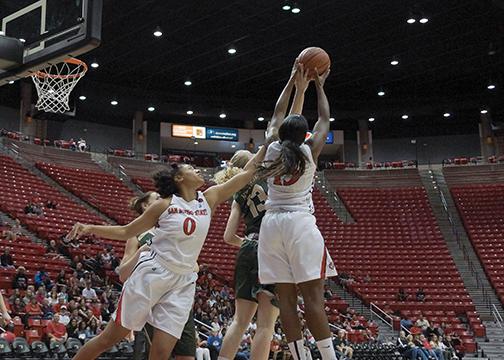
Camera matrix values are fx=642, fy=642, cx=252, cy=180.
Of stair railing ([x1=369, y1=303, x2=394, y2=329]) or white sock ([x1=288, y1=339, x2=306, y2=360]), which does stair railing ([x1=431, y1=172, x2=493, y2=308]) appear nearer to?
stair railing ([x1=369, y1=303, x2=394, y2=329])

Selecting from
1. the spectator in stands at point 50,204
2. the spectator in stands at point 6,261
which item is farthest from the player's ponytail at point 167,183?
the spectator in stands at point 50,204

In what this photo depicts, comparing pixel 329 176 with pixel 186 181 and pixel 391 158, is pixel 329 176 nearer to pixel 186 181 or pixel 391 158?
pixel 391 158

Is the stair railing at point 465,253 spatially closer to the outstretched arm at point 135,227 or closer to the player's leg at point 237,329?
the player's leg at point 237,329

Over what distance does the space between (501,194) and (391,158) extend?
721 cm

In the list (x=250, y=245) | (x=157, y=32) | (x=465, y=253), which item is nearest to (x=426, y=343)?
(x=465, y=253)

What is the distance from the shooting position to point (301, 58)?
4.23 m

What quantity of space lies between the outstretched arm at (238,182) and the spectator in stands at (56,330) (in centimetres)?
743

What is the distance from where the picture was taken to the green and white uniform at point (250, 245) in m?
4.41

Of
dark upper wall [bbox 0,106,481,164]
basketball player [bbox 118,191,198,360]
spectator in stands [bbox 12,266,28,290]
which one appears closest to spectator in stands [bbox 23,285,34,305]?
spectator in stands [bbox 12,266,28,290]

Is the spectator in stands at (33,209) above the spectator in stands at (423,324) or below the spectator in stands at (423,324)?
above

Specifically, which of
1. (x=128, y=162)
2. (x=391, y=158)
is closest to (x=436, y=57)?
(x=391, y=158)

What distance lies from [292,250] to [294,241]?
0.18 feet

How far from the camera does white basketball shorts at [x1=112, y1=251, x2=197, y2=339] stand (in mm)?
3840

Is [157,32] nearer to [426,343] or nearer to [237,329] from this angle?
[426,343]
